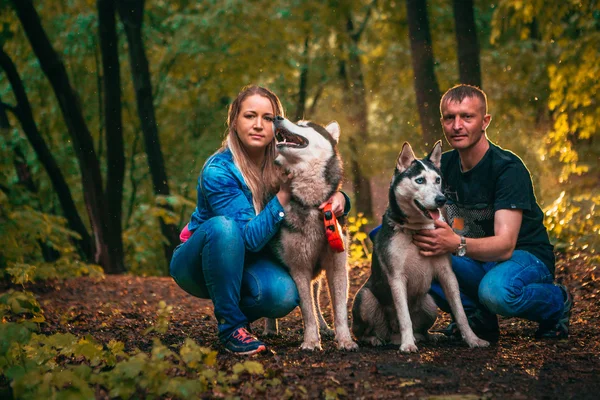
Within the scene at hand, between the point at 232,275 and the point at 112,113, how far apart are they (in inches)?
279

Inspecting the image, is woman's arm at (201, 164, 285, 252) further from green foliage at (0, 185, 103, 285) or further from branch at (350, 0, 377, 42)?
branch at (350, 0, 377, 42)

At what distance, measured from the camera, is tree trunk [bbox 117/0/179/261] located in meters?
11.2

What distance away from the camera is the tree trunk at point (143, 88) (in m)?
11.2

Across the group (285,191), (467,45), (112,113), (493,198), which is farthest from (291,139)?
(112,113)

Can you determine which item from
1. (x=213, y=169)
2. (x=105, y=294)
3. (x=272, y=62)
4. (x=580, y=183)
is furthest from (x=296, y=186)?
(x=272, y=62)

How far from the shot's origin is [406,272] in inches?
165

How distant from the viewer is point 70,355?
3938mm

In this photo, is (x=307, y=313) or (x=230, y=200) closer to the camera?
(x=307, y=313)

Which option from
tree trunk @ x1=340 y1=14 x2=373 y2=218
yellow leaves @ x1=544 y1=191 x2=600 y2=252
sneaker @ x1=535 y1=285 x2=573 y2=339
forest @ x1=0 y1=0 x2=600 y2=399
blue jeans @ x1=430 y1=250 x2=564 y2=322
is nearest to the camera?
forest @ x1=0 y1=0 x2=600 y2=399

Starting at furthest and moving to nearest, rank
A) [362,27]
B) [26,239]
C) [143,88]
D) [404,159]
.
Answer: [362,27]
[143,88]
[26,239]
[404,159]

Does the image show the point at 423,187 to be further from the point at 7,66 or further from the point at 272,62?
the point at 272,62

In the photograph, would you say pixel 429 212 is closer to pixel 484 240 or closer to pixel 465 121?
pixel 484 240

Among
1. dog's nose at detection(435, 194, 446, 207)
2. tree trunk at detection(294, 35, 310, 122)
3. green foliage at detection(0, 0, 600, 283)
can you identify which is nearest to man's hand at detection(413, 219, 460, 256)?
dog's nose at detection(435, 194, 446, 207)

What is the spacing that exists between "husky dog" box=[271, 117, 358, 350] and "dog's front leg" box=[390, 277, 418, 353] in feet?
1.03
